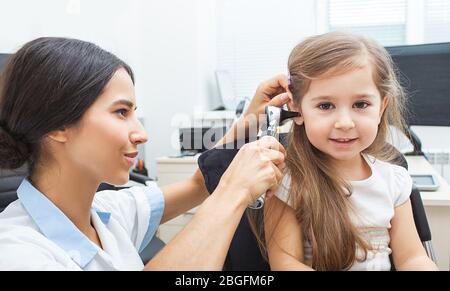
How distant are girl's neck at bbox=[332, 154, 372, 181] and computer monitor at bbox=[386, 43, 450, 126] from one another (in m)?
0.72

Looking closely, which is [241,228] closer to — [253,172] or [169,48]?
[253,172]

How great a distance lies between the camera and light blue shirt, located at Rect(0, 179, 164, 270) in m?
0.55

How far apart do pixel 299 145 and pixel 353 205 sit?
186 millimetres

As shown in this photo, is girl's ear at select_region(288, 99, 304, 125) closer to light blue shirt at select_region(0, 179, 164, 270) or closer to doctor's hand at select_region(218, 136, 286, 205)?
doctor's hand at select_region(218, 136, 286, 205)

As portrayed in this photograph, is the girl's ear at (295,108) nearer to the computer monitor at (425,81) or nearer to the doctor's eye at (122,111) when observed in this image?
the doctor's eye at (122,111)

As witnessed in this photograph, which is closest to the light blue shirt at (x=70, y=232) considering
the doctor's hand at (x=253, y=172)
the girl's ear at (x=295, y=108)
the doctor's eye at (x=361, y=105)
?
the doctor's hand at (x=253, y=172)

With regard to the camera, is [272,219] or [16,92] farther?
[272,219]

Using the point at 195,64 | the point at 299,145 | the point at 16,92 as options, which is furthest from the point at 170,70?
the point at 16,92

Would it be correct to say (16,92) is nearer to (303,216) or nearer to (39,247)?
(39,247)

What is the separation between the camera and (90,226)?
0.76 meters

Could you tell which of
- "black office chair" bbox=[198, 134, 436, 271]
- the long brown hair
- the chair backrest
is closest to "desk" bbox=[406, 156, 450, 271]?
"black office chair" bbox=[198, 134, 436, 271]

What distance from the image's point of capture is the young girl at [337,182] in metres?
0.83

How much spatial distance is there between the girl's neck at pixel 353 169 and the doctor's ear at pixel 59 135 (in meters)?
0.62

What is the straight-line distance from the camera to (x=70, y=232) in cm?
67
